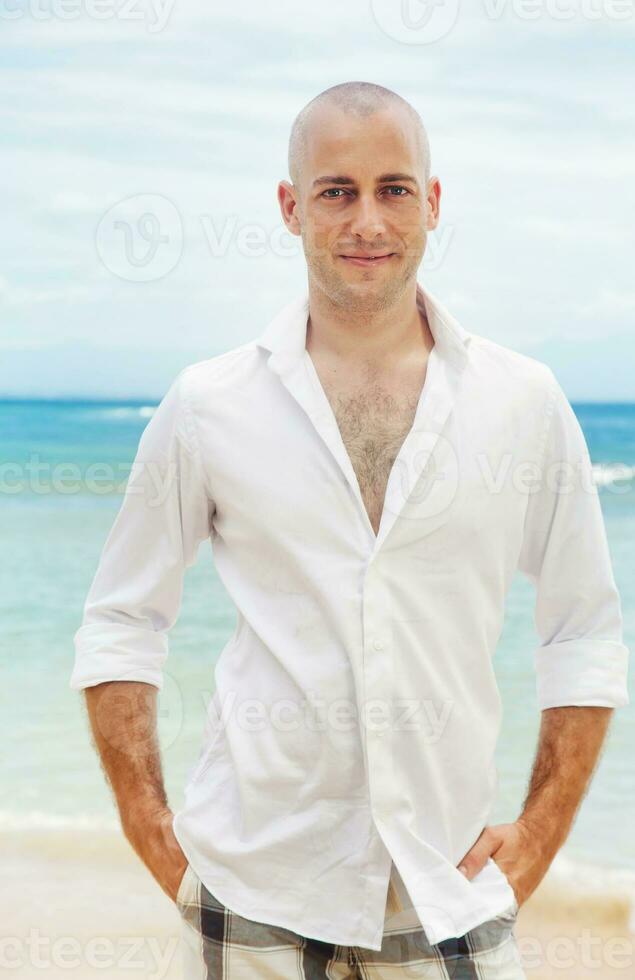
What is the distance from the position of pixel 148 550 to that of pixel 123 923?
9.25 ft

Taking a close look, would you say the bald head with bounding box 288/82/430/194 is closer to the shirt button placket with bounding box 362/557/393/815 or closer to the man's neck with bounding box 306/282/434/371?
the man's neck with bounding box 306/282/434/371

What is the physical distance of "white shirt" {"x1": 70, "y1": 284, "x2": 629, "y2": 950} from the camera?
1.77m

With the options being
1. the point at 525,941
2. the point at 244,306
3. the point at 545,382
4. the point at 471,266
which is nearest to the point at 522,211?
the point at 471,266

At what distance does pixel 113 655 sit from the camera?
1960mm

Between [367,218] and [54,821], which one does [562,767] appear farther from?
[54,821]

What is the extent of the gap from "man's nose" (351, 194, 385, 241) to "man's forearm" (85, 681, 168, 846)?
2.58 feet

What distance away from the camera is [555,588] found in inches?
76.5

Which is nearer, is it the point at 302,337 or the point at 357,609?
the point at 357,609

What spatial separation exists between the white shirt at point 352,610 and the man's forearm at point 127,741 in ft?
0.11

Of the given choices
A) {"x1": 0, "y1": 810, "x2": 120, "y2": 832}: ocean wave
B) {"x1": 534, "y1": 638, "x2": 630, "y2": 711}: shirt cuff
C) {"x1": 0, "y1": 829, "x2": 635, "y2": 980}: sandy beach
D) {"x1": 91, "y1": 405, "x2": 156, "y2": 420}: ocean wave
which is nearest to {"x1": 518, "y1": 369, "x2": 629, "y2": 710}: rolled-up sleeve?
{"x1": 534, "y1": 638, "x2": 630, "y2": 711}: shirt cuff

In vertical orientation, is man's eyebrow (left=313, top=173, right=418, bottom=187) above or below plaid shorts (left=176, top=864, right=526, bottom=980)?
above
